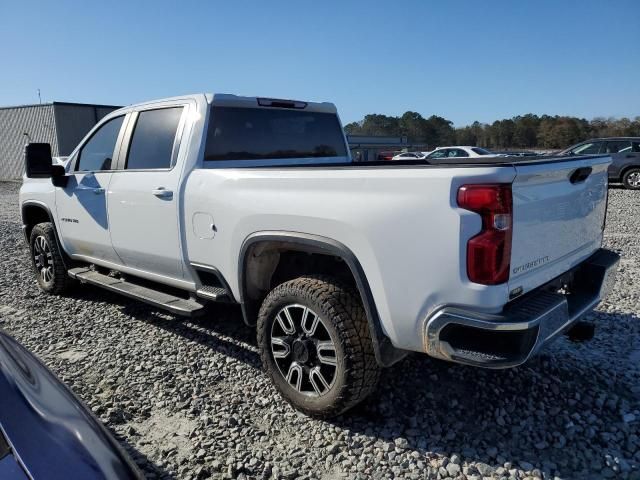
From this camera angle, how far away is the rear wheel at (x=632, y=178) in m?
15.3

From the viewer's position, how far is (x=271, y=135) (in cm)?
418

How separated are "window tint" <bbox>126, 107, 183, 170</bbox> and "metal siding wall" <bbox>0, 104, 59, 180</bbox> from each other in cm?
2494

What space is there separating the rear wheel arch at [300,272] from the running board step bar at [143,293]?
57 cm

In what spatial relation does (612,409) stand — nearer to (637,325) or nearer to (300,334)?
(637,325)

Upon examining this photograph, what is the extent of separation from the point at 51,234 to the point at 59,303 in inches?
29.4

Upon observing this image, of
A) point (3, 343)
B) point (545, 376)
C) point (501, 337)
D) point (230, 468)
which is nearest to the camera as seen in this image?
point (3, 343)

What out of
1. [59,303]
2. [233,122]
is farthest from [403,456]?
[59,303]

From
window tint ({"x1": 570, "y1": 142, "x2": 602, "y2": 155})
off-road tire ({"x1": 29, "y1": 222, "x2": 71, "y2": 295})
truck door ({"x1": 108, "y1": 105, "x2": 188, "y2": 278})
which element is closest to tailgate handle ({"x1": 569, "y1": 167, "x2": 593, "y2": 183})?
truck door ({"x1": 108, "y1": 105, "x2": 188, "y2": 278})

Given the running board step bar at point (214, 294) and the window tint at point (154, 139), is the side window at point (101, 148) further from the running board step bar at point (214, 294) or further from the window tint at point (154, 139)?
the running board step bar at point (214, 294)

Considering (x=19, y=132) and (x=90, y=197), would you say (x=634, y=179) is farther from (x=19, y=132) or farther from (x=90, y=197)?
(x=19, y=132)

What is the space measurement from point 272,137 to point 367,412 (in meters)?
2.32

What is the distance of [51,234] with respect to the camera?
17.5ft

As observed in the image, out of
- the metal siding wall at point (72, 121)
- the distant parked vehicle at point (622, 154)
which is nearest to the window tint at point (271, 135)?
the distant parked vehicle at point (622, 154)

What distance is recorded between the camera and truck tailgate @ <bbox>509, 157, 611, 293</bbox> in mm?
2363
